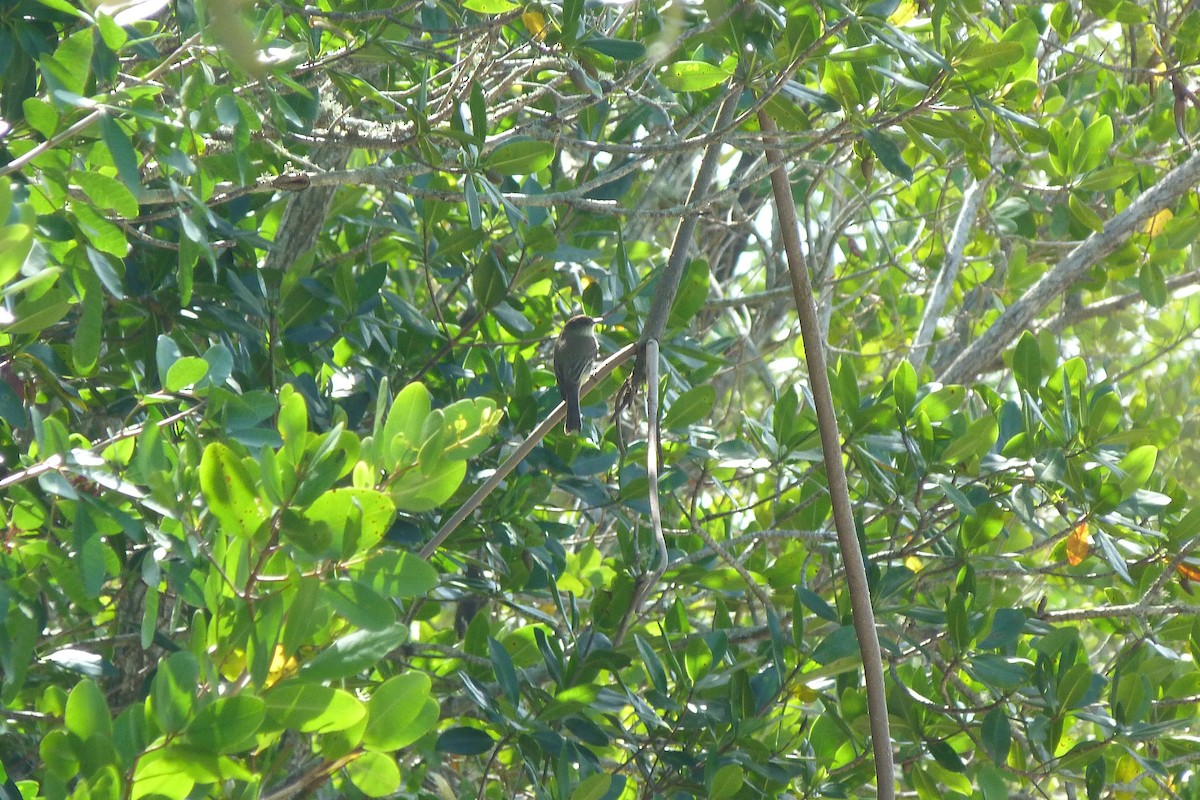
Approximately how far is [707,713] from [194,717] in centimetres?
165

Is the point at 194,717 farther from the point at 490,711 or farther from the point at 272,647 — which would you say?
the point at 490,711

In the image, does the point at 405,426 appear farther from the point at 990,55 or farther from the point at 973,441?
the point at 973,441

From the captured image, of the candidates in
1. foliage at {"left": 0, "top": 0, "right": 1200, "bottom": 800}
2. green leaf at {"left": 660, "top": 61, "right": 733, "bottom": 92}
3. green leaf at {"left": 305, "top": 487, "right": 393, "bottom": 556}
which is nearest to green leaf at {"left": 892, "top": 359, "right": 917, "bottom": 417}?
foliage at {"left": 0, "top": 0, "right": 1200, "bottom": 800}

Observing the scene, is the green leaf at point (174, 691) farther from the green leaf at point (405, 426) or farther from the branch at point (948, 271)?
the branch at point (948, 271)

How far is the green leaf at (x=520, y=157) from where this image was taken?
8.68ft

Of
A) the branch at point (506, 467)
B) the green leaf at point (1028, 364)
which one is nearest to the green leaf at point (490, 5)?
the branch at point (506, 467)

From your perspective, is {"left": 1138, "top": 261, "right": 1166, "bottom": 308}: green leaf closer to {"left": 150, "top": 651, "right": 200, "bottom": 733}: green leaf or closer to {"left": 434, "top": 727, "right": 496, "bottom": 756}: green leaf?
{"left": 434, "top": 727, "right": 496, "bottom": 756}: green leaf

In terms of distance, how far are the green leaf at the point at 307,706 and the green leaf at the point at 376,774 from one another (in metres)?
0.08

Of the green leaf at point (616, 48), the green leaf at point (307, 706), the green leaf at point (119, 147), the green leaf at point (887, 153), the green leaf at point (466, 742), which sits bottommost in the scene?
the green leaf at point (466, 742)

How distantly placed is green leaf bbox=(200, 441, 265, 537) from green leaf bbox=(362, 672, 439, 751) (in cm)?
31

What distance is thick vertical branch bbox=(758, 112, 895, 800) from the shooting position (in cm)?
218

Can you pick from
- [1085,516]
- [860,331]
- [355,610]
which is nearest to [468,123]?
[355,610]

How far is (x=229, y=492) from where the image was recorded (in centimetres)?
165

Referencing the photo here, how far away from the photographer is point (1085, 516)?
308 centimetres
